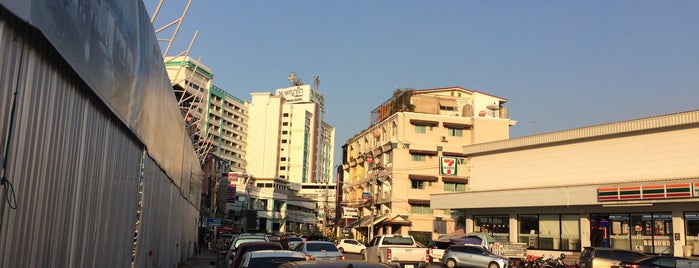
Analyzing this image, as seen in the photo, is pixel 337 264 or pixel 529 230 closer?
pixel 337 264

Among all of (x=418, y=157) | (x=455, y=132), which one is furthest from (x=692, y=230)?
(x=455, y=132)

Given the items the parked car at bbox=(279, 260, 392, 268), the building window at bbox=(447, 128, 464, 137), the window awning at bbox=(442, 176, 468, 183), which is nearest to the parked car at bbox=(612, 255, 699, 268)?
the parked car at bbox=(279, 260, 392, 268)

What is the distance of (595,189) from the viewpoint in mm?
35438

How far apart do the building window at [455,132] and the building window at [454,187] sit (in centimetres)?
594

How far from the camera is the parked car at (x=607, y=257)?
24406 mm

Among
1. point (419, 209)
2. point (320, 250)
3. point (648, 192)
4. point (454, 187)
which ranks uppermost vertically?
point (454, 187)

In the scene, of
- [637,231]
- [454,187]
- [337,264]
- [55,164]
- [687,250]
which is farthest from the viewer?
[454,187]

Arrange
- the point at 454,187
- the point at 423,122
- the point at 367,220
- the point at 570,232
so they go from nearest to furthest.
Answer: the point at 570,232 → the point at 454,187 → the point at 423,122 → the point at 367,220

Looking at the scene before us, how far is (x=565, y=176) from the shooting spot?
134 ft

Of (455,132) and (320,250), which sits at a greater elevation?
(455,132)

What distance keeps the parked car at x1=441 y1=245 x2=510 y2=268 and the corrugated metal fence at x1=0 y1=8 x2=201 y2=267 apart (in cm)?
2255

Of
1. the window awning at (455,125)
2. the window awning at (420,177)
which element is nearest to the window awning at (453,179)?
the window awning at (420,177)

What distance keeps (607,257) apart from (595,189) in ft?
37.4

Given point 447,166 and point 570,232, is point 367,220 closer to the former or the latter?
point 447,166
